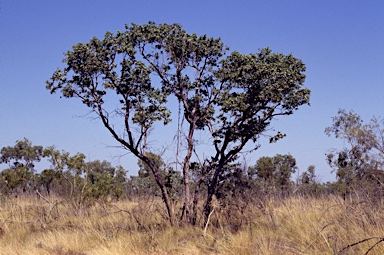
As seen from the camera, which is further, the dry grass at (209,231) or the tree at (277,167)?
the tree at (277,167)

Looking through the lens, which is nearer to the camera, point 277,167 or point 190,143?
point 190,143

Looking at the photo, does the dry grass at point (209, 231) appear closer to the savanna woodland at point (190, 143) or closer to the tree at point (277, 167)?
the savanna woodland at point (190, 143)

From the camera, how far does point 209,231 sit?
1057 cm

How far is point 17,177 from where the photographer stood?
21.3m

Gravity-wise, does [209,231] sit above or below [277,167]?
below

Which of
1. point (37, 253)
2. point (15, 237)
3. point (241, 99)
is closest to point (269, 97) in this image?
point (241, 99)

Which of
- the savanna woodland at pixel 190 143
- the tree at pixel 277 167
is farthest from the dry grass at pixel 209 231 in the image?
the tree at pixel 277 167

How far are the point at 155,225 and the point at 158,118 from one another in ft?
9.14

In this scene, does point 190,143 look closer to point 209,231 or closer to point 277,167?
point 209,231

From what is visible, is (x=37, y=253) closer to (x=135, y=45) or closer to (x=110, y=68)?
(x=110, y=68)

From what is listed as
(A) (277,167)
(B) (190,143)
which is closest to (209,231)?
(B) (190,143)

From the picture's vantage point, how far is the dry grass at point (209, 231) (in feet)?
26.7

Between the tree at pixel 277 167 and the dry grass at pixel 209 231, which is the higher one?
the tree at pixel 277 167

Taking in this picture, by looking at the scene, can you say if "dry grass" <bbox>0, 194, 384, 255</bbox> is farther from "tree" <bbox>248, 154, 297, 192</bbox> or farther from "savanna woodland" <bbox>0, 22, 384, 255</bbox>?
"tree" <bbox>248, 154, 297, 192</bbox>
